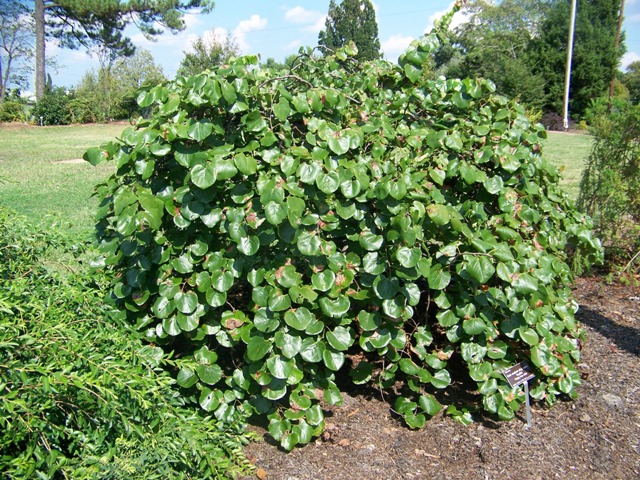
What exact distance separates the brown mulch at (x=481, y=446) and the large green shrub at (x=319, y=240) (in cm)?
11

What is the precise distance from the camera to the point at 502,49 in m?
30.9

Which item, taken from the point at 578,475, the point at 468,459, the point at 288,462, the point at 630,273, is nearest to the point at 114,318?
the point at 288,462

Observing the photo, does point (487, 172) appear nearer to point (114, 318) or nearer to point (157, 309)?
point (157, 309)

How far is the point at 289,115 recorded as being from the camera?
7.77ft

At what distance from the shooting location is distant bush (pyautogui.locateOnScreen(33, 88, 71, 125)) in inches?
1024

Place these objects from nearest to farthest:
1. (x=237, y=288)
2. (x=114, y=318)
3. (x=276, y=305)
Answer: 1. (x=276, y=305)
2. (x=114, y=318)
3. (x=237, y=288)

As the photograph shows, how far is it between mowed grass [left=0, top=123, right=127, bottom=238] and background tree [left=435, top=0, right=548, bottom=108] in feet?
20.4

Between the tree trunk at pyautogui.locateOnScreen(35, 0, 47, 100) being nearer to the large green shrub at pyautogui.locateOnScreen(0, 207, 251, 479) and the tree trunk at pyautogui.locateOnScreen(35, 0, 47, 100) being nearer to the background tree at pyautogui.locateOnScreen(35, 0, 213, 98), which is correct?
the background tree at pyautogui.locateOnScreen(35, 0, 213, 98)

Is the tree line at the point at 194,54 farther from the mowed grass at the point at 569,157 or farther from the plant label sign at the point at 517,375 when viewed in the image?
the plant label sign at the point at 517,375

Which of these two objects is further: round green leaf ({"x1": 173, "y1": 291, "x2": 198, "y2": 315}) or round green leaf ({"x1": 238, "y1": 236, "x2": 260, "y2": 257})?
round green leaf ({"x1": 173, "y1": 291, "x2": 198, "y2": 315})

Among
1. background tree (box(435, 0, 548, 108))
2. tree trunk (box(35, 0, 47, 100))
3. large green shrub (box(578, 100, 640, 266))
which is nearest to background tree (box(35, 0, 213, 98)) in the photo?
tree trunk (box(35, 0, 47, 100))

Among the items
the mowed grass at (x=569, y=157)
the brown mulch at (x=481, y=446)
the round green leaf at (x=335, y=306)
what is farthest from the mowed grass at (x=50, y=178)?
the mowed grass at (x=569, y=157)

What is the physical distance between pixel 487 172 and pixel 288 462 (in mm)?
1542

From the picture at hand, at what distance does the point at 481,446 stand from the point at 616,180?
116 inches
